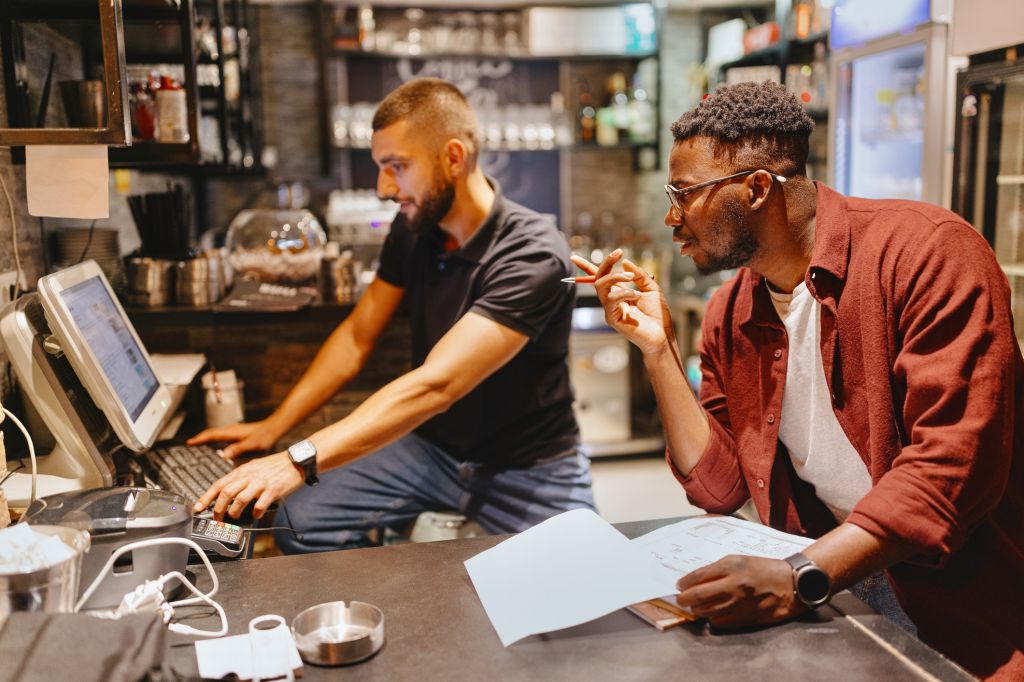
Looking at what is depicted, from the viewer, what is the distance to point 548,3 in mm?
5422

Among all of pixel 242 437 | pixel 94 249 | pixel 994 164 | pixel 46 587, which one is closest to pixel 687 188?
pixel 46 587

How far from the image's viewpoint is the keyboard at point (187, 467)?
1743mm

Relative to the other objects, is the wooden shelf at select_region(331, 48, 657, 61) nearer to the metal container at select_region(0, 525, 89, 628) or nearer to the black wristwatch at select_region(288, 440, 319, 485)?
the black wristwatch at select_region(288, 440, 319, 485)

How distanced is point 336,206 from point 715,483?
12.2 feet

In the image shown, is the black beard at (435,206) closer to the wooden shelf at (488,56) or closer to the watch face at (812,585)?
the watch face at (812,585)

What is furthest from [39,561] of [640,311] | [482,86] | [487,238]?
[482,86]

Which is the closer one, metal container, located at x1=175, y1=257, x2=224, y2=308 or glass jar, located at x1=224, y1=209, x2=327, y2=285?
metal container, located at x1=175, y1=257, x2=224, y2=308

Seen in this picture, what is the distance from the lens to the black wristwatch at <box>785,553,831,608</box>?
115cm

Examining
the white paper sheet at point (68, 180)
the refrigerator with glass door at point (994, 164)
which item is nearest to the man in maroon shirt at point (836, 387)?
the white paper sheet at point (68, 180)

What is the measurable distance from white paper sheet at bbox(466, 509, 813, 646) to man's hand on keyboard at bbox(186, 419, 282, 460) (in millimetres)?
1057

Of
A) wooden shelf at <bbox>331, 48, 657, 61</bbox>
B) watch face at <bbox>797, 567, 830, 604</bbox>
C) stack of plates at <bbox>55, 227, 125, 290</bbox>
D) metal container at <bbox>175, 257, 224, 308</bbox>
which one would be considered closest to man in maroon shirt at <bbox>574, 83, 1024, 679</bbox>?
watch face at <bbox>797, 567, 830, 604</bbox>

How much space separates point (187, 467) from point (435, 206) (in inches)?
37.6

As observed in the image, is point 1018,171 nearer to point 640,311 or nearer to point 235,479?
point 640,311

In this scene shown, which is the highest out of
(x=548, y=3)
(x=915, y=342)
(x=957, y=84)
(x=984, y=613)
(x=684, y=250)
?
(x=548, y=3)
